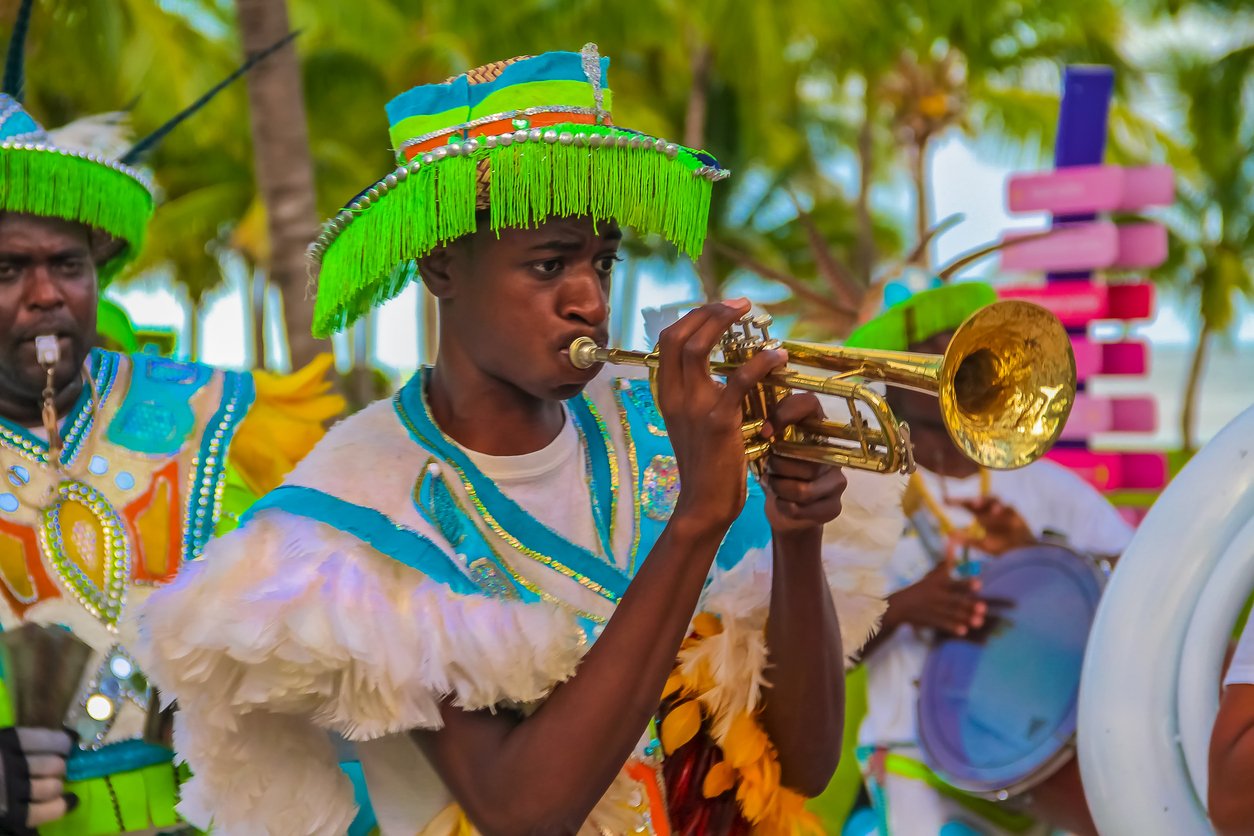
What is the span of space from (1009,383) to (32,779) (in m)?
2.12

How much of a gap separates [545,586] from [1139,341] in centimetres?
738

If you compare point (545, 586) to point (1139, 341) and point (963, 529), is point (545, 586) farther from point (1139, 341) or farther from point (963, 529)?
point (1139, 341)

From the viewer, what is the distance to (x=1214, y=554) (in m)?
2.79

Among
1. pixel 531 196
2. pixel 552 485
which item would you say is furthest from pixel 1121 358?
pixel 531 196

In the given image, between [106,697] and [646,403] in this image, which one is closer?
[646,403]

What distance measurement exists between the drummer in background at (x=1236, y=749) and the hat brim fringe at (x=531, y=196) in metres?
1.04

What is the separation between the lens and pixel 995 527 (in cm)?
463

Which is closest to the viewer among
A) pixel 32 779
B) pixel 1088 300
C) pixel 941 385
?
pixel 941 385

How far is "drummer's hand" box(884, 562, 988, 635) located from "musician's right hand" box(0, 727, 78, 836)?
7.12ft

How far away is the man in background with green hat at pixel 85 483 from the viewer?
327 cm

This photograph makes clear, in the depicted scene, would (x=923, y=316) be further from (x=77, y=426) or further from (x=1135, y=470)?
(x=1135, y=470)

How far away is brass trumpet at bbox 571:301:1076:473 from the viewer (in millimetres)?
2240

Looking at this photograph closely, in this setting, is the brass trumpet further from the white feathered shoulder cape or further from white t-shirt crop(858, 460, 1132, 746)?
white t-shirt crop(858, 460, 1132, 746)

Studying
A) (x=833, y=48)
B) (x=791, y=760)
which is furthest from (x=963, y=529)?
(x=833, y=48)
